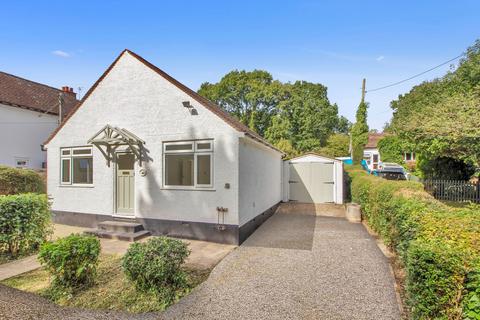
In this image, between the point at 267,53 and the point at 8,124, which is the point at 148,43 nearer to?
the point at 267,53

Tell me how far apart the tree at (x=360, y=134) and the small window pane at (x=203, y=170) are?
63.7ft

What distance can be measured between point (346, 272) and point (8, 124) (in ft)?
70.8

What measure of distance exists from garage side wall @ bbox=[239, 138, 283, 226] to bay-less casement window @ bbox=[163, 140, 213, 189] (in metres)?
1.10

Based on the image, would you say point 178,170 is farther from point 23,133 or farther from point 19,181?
point 23,133

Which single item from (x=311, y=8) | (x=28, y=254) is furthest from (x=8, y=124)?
(x=311, y=8)

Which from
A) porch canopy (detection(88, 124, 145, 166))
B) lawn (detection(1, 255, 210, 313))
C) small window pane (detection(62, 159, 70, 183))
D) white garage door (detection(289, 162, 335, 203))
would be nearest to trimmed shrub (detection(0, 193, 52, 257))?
lawn (detection(1, 255, 210, 313))

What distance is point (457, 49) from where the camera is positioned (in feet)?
46.8

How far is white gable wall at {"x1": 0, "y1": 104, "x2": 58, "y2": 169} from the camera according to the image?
16281mm

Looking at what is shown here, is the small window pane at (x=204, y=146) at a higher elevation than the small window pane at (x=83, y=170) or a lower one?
higher

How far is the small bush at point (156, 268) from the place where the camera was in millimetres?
4227

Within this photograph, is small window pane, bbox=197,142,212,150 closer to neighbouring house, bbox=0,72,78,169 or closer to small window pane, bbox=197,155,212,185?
small window pane, bbox=197,155,212,185

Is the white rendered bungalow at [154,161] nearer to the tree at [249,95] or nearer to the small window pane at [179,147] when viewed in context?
the small window pane at [179,147]

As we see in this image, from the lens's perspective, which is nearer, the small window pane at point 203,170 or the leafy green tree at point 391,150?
the small window pane at point 203,170

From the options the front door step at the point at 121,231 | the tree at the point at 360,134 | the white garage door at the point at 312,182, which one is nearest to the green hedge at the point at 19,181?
the front door step at the point at 121,231
